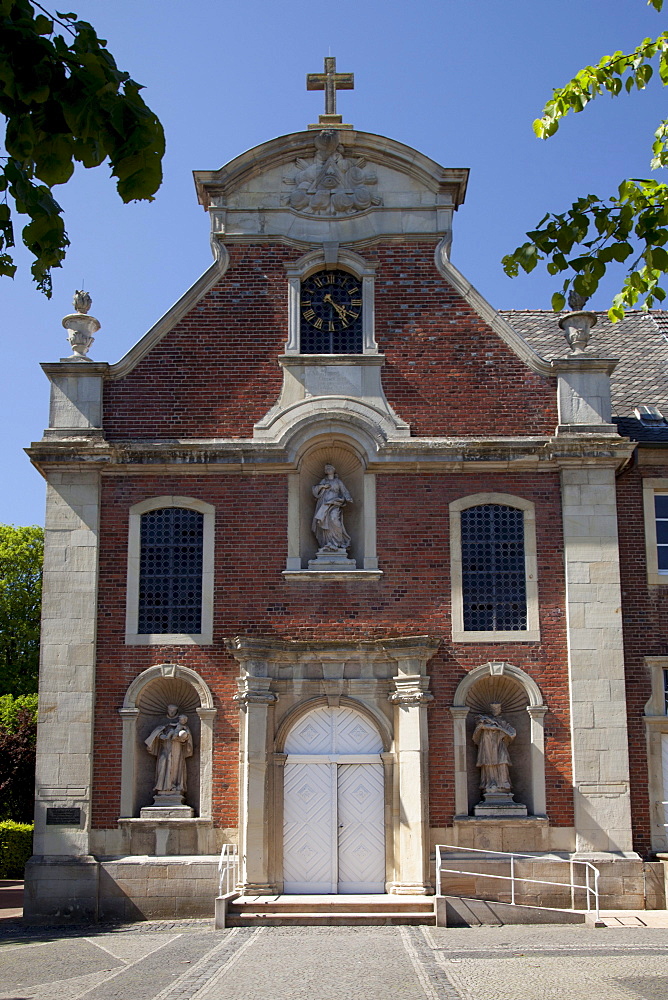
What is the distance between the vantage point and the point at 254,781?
16.6 meters

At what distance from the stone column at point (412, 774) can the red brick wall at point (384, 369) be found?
13.0ft

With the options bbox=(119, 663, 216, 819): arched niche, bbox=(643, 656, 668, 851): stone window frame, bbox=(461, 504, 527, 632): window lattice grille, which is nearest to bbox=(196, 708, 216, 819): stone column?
bbox=(119, 663, 216, 819): arched niche

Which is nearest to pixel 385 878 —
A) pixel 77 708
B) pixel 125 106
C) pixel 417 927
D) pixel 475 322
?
pixel 417 927

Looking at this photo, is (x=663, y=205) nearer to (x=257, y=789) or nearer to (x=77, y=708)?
(x=257, y=789)

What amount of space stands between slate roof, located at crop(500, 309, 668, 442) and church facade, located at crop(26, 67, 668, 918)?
225 mm

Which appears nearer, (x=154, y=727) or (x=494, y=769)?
(x=494, y=769)

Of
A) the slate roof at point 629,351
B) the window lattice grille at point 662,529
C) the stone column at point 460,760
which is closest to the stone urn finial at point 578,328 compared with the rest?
the slate roof at point 629,351

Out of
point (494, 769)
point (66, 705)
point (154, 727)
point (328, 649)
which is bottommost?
point (494, 769)

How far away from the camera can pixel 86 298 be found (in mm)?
19016

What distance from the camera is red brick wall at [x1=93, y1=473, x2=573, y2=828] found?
56.5 ft

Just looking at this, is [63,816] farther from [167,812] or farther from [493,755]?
[493,755]

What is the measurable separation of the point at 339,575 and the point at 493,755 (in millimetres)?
3482

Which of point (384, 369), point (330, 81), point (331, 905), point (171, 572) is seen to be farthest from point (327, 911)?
point (330, 81)

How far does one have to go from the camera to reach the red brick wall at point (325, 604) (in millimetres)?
17219
